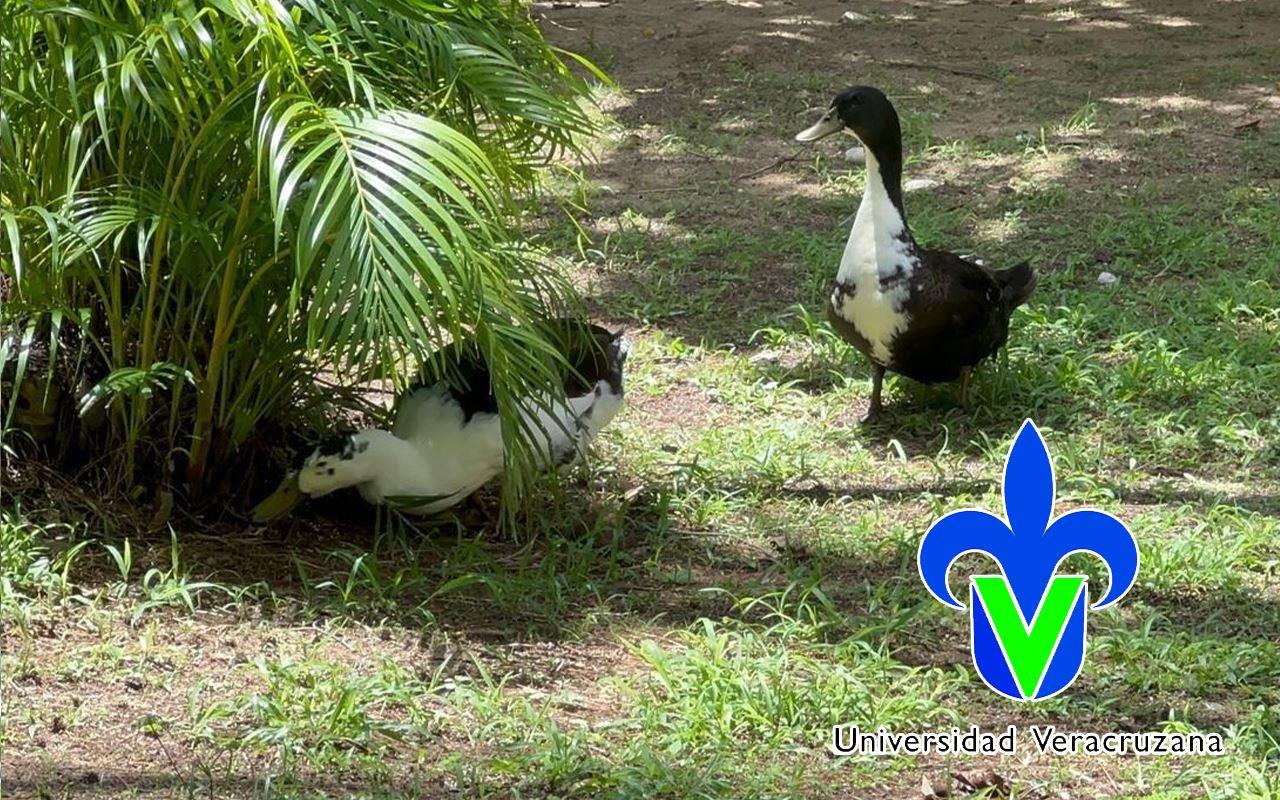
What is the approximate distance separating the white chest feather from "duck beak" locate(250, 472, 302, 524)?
1934 millimetres

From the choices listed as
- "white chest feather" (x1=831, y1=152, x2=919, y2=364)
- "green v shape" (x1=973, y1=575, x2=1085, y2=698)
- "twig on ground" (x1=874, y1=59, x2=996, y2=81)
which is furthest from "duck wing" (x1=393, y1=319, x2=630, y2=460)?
"twig on ground" (x1=874, y1=59, x2=996, y2=81)

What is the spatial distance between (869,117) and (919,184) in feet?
6.97

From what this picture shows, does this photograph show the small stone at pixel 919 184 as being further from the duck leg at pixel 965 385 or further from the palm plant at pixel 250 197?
the palm plant at pixel 250 197

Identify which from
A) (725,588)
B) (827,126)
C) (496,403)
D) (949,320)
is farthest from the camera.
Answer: (827,126)

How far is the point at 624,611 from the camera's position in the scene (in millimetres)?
4191

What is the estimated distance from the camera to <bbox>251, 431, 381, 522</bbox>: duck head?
438cm

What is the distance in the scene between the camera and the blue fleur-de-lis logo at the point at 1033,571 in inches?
150

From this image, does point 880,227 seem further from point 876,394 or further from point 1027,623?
point 1027,623

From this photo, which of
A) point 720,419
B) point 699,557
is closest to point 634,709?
point 699,557

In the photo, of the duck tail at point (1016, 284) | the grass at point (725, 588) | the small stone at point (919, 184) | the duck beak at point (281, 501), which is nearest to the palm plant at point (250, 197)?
the duck beak at point (281, 501)

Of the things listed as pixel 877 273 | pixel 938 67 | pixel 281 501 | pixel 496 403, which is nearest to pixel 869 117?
pixel 877 273

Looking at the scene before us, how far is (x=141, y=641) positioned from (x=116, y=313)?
847mm

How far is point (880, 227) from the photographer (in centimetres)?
548

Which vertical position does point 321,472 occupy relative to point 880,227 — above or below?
below
